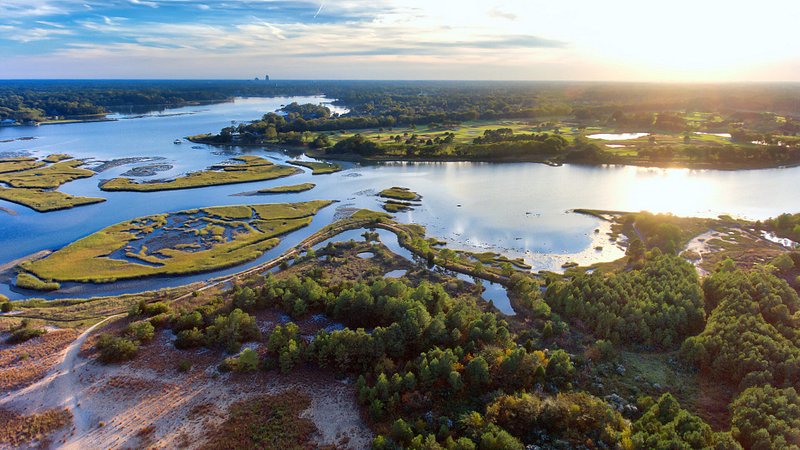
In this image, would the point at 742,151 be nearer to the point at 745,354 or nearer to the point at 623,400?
the point at 745,354

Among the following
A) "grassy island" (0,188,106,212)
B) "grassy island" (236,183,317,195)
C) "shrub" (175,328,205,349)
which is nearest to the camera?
"shrub" (175,328,205,349)

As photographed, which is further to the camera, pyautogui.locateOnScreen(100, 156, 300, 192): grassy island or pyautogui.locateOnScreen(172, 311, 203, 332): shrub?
pyautogui.locateOnScreen(100, 156, 300, 192): grassy island

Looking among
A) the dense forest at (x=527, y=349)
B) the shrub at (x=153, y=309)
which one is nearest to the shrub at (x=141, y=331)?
the dense forest at (x=527, y=349)

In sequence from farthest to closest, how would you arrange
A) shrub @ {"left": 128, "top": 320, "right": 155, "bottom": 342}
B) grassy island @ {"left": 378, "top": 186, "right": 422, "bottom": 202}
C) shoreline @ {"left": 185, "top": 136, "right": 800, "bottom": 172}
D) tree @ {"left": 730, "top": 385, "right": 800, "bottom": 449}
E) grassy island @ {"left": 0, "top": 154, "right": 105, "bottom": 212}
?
1. shoreline @ {"left": 185, "top": 136, "right": 800, "bottom": 172}
2. grassy island @ {"left": 378, "top": 186, "right": 422, "bottom": 202}
3. grassy island @ {"left": 0, "top": 154, "right": 105, "bottom": 212}
4. shrub @ {"left": 128, "top": 320, "right": 155, "bottom": 342}
5. tree @ {"left": 730, "top": 385, "right": 800, "bottom": 449}

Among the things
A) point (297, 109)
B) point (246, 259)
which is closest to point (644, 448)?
point (246, 259)

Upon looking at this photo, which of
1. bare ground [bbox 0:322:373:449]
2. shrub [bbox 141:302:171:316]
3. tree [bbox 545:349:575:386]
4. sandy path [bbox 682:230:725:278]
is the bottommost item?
bare ground [bbox 0:322:373:449]

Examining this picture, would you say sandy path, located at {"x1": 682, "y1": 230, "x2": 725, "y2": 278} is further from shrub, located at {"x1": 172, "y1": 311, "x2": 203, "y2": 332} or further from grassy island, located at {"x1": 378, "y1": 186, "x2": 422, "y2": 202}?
shrub, located at {"x1": 172, "y1": 311, "x2": 203, "y2": 332}

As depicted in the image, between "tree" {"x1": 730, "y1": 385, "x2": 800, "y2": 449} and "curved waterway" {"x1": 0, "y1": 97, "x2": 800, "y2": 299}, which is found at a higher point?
"curved waterway" {"x1": 0, "y1": 97, "x2": 800, "y2": 299}

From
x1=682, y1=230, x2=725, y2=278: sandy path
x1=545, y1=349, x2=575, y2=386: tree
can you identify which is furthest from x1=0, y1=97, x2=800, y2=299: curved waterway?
x1=545, y1=349, x2=575, y2=386: tree
